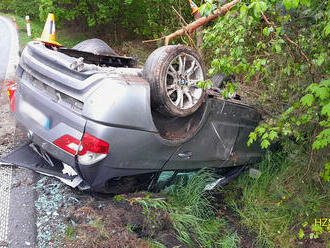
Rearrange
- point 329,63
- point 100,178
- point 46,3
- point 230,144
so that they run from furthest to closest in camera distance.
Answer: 1. point 46,3
2. point 230,144
3. point 329,63
4. point 100,178

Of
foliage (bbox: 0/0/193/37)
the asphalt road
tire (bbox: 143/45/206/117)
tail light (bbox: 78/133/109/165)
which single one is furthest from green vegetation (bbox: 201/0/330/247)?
foliage (bbox: 0/0/193/37)

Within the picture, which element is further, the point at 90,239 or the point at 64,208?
the point at 64,208

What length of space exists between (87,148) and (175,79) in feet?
3.52

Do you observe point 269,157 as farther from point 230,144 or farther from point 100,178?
point 100,178

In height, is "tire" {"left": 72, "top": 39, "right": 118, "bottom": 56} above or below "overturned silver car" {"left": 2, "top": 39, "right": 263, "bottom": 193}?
above

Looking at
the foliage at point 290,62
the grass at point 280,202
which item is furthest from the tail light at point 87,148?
the grass at point 280,202

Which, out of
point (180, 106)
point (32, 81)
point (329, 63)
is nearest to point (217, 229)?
point (180, 106)

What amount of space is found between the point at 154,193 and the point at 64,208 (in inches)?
35.2

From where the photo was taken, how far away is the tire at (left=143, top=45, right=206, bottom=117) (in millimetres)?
2869

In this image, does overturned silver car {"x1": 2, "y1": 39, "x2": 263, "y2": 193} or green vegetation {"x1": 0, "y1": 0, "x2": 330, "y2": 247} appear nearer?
overturned silver car {"x1": 2, "y1": 39, "x2": 263, "y2": 193}

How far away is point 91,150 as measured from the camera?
2584 millimetres

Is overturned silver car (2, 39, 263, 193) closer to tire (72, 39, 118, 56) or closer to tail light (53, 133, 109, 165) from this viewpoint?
tail light (53, 133, 109, 165)

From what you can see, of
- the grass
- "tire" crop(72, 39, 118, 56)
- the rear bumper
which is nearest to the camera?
the rear bumper

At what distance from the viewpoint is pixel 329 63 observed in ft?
10.00
